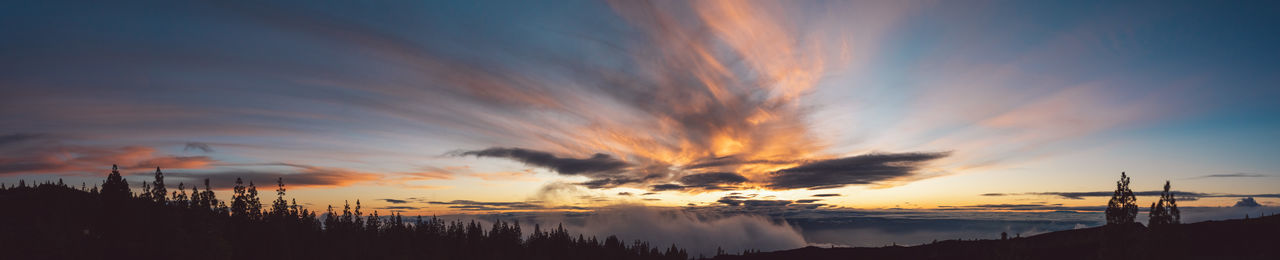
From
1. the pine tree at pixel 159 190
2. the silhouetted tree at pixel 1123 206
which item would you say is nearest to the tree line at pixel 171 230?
the pine tree at pixel 159 190

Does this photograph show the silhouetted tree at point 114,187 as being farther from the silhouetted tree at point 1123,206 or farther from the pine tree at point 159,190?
the silhouetted tree at point 1123,206

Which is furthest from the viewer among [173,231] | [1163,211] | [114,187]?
[114,187]

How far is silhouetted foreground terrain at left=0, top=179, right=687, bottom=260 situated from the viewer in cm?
10938

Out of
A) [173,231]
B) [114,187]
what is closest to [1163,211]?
[173,231]

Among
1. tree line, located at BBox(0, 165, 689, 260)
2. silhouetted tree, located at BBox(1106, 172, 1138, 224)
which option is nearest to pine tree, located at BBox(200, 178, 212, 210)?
tree line, located at BBox(0, 165, 689, 260)

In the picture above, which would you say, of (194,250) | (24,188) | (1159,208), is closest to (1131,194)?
(1159,208)

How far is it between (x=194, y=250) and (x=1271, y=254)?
277507 mm

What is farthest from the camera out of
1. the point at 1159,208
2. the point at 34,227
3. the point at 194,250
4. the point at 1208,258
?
the point at 1208,258

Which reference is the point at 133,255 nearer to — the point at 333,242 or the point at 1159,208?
the point at 333,242

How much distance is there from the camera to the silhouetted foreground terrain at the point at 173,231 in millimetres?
109375

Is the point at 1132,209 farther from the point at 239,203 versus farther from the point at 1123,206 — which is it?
the point at 239,203

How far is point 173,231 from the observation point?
116m

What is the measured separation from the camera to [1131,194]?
2672 inches

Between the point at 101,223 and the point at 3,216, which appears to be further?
the point at 3,216
